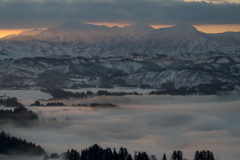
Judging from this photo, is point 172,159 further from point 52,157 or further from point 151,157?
point 52,157

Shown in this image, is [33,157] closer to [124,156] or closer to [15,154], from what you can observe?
[15,154]

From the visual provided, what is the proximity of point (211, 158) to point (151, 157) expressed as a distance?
959 inches

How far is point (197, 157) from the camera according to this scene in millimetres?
177625

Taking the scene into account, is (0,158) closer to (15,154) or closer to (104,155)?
(15,154)

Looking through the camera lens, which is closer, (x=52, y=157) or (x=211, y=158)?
(x=211, y=158)

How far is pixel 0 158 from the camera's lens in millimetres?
192000

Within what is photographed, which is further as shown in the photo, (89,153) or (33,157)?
(33,157)

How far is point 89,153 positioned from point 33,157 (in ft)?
83.5

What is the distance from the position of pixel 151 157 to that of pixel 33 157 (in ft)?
133

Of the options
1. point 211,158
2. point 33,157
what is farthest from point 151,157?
point 33,157

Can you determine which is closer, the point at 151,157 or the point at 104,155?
the point at 104,155

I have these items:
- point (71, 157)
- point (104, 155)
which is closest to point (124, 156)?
point (104, 155)

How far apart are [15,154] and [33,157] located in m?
6.49

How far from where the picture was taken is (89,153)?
184 metres
